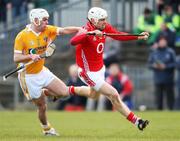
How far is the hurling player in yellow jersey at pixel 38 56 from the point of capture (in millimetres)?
17766

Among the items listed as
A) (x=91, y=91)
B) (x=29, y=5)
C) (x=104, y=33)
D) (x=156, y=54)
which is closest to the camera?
(x=104, y=33)

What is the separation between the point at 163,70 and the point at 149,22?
1.84m

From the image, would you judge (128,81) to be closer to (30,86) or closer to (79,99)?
(79,99)

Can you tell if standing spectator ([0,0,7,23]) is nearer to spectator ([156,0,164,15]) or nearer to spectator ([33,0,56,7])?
spectator ([33,0,56,7])

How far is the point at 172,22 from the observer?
29094 mm

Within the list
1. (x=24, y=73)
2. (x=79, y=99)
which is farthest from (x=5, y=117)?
(x=24, y=73)

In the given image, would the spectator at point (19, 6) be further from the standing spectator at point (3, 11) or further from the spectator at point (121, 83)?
the spectator at point (121, 83)

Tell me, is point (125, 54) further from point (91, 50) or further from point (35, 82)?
point (35, 82)

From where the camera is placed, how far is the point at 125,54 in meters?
30.7

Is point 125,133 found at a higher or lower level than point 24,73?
lower

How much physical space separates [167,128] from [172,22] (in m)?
9.41

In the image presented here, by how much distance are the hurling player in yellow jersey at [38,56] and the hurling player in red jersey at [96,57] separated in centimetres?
39

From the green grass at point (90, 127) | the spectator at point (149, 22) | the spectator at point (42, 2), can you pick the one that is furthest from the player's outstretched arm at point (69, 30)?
the spectator at point (42, 2)

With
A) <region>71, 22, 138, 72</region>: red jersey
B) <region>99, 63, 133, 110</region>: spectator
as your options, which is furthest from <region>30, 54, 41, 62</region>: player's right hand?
<region>99, 63, 133, 110</region>: spectator
